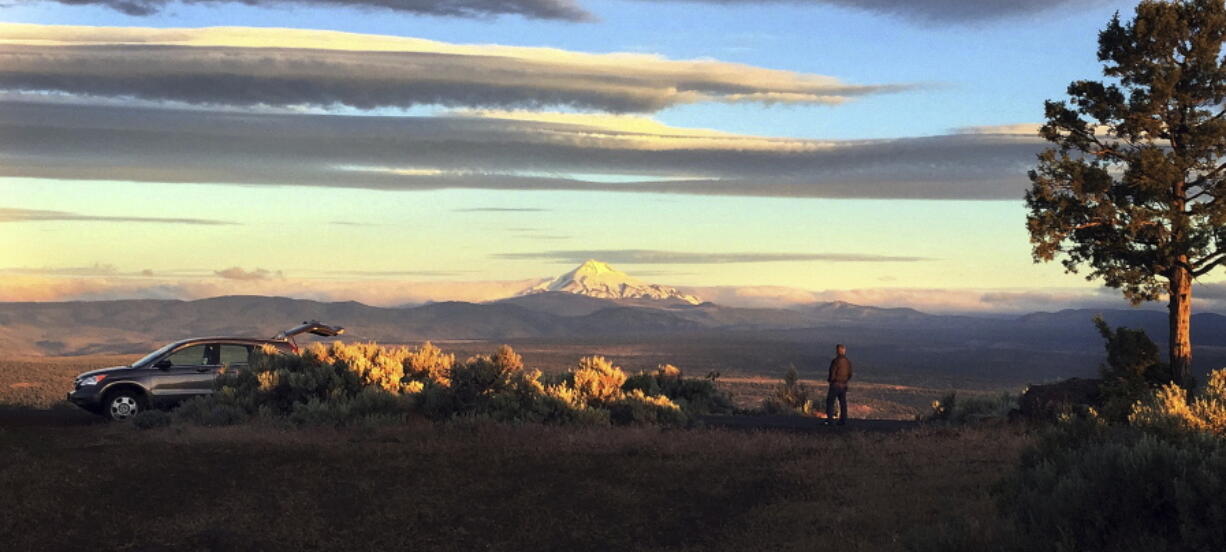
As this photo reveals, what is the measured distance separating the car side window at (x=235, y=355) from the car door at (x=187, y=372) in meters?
0.14

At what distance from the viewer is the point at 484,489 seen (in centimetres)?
1551

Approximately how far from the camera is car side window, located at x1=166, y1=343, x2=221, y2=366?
26.3 metres

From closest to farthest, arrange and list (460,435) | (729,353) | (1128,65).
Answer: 1. (460,435)
2. (1128,65)
3. (729,353)

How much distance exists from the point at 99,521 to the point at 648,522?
640 centimetres

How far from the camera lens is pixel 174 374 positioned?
25.8 meters

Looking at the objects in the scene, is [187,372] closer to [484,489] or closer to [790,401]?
[484,489]

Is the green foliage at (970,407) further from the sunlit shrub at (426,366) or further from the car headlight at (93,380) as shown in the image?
the car headlight at (93,380)

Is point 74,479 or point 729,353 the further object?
point 729,353

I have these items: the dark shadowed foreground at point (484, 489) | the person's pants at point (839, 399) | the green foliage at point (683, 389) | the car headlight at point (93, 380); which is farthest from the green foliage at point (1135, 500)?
the car headlight at point (93, 380)

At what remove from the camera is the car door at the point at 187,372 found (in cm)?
2562

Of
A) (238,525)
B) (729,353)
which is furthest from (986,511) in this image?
(729,353)

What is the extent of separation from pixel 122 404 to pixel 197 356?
190 cm

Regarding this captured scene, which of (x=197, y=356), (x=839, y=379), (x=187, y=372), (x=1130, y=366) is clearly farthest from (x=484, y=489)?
(x=1130, y=366)

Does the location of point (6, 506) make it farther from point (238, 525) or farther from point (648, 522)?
point (648, 522)
